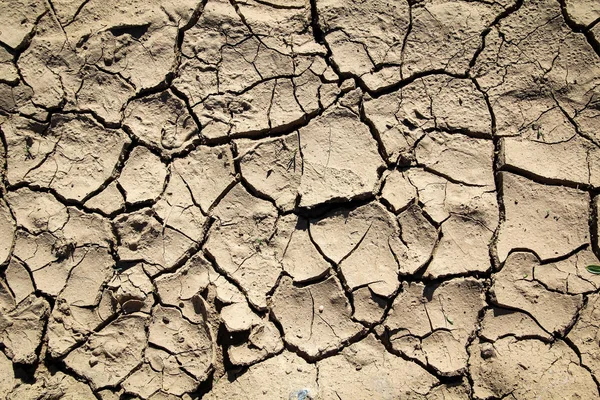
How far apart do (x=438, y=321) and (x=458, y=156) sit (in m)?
0.90

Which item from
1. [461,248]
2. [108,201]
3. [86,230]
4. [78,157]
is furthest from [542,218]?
[78,157]

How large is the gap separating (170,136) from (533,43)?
2.11 meters

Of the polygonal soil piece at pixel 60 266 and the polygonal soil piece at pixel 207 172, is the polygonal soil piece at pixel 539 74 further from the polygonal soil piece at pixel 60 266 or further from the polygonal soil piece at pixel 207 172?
the polygonal soil piece at pixel 60 266

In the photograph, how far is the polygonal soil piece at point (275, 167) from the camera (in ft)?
9.73

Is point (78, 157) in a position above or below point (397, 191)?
below

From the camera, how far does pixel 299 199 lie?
2.95 m

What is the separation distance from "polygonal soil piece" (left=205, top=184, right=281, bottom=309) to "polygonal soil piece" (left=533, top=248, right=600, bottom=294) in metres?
1.41

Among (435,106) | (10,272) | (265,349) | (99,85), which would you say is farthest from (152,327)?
(435,106)

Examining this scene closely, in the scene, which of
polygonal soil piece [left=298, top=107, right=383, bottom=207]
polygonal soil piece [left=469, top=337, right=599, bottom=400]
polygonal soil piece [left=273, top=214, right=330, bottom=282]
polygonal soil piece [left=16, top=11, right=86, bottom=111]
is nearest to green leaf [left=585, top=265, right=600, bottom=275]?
polygonal soil piece [left=469, top=337, right=599, bottom=400]

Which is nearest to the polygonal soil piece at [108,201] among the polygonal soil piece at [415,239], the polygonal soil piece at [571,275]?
the polygonal soil piece at [415,239]

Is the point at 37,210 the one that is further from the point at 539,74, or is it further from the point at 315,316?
the point at 539,74

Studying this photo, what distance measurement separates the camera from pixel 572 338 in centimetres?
278

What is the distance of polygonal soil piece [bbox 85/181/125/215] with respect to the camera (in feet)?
9.83

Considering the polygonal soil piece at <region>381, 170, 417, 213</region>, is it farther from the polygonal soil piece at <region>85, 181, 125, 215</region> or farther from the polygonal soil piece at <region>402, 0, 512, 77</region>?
the polygonal soil piece at <region>85, 181, 125, 215</region>
